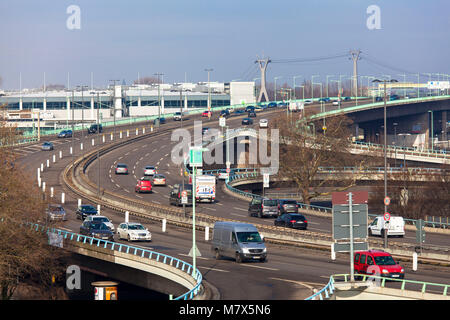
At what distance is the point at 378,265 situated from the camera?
3250 cm

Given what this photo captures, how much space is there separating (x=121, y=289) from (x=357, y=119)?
11642cm

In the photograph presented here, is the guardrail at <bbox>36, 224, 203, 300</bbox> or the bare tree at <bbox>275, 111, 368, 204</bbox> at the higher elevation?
the bare tree at <bbox>275, 111, 368, 204</bbox>

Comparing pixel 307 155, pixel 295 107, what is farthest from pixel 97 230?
pixel 295 107

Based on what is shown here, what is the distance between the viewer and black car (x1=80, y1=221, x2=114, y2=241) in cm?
4694

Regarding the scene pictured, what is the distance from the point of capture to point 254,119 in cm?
13988

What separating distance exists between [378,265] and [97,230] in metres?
21.6

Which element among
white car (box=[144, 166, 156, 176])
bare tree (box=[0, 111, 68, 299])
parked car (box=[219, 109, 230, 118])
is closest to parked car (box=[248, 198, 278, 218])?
bare tree (box=[0, 111, 68, 299])

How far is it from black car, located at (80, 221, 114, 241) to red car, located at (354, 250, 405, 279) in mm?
19036

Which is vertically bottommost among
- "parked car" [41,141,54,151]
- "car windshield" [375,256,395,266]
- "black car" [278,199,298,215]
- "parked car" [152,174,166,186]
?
"black car" [278,199,298,215]

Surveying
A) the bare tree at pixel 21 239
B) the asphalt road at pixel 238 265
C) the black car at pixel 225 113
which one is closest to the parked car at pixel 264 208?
the asphalt road at pixel 238 265

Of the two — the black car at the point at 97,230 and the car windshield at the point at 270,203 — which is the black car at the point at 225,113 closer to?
the car windshield at the point at 270,203

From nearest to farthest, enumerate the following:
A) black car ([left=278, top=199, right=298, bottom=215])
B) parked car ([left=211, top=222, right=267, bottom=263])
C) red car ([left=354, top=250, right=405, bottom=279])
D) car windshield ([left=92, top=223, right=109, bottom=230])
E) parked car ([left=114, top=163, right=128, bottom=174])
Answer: red car ([left=354, top=250, right=405, bottom=279]) < parked car ([left=211, top=222, right=267, bottom=263]) < car windshield ([left=92, top=223, right=109, bottom=230]) < black car ([left=278, top=199, right=298, bottom=215]) < parked car ([left=114, top=163, right=128, bottom=174])

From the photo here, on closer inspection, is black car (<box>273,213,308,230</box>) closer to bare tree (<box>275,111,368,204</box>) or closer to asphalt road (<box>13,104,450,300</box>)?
asphalt road (<box>13,104,450,300</box>)

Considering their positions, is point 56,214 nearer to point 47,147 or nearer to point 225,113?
point 47,147
